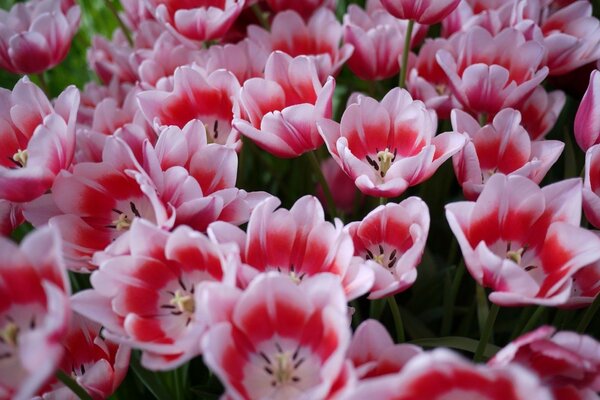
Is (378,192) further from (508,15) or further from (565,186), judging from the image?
(508,15)

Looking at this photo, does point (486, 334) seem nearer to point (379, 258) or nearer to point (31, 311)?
point (379, 258)

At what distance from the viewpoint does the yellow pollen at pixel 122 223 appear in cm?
70

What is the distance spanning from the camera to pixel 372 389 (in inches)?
17.1

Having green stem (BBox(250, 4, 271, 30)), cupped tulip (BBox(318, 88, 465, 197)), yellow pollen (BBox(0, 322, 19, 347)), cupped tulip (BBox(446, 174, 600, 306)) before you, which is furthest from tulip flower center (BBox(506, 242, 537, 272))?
green stem (BBox(250, 4, 271, 30))

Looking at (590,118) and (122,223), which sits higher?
(590,118)

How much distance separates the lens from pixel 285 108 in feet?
2.33

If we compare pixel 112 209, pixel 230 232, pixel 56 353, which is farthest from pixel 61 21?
pixel 56 353

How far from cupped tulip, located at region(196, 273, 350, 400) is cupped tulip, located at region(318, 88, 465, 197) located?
15 cm

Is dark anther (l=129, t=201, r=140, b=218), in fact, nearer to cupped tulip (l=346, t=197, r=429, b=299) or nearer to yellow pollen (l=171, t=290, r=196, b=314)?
yellow pollen (l=171, t=290, r=196, b=314)

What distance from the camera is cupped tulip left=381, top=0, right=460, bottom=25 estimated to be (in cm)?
76

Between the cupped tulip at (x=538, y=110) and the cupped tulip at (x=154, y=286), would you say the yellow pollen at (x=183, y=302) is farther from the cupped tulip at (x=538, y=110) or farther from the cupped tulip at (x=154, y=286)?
the cupped tulip at (x=538, y=110)

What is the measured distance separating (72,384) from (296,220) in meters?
0.23

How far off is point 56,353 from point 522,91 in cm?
54

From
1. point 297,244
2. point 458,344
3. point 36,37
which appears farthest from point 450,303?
point 36,37
